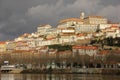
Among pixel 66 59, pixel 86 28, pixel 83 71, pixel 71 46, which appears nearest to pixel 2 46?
pixel 86 28

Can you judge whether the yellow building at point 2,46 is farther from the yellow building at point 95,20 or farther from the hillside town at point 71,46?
the yellow building at point 95,20

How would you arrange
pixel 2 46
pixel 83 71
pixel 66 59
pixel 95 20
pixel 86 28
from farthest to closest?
pixel 2 46 < pixel 95 20 < pixel 86 28 < pixel 66 59 < pixel 83 71

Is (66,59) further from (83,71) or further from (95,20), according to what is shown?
(95,20)

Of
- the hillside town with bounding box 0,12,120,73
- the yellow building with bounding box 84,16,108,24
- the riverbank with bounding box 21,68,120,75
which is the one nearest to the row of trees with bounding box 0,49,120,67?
the hillside town with bounding box 0,12,120,73

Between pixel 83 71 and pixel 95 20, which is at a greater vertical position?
pixel 95 20

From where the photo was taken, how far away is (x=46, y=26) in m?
129

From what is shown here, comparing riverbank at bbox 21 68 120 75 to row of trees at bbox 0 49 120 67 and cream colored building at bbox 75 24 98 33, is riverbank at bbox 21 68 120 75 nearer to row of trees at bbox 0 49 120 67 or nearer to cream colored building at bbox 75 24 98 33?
row of trees at bbox 0 49 120 67

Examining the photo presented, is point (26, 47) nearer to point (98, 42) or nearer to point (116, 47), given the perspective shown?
point (98, 42)

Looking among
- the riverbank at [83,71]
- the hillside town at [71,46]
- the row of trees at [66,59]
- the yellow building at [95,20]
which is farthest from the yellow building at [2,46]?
the riverbank at [83,71]

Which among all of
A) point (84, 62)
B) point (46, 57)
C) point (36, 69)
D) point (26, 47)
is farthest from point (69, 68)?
point (26, 47)

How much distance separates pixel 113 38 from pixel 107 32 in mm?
Answer: 7306

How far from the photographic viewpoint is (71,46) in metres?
92.1

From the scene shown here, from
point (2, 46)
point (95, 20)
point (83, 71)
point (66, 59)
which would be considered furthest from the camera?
point (2, 46)

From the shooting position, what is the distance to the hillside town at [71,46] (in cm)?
7180
